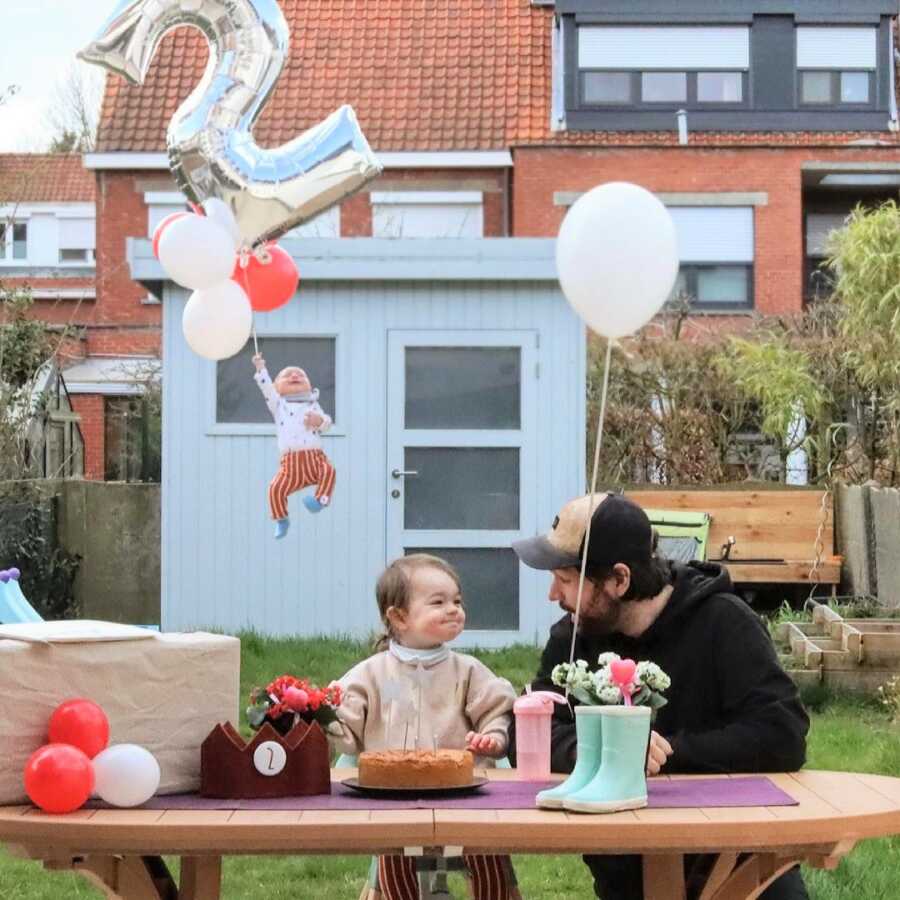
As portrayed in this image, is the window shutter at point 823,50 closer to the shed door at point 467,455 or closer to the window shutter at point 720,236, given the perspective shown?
the window shutter at point 720,236

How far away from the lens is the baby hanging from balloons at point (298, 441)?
347 inches

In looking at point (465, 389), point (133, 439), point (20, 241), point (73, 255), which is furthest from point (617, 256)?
point (20, 241)

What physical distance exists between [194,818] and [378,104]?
21104 mm

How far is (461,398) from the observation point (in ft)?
35.7

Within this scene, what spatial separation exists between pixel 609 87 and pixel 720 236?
95.0 inches

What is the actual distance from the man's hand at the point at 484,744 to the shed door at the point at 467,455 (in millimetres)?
6802

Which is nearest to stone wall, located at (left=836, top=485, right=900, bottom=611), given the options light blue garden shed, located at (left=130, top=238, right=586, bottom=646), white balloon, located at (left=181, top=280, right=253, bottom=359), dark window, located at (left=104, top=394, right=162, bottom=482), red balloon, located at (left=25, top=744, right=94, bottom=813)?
light blue garden shed, located at (left=130, top=238, right=586, bottom=646)

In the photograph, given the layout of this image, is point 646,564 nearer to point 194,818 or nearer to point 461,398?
point 194,818

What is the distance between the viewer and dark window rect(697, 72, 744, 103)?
22.9m

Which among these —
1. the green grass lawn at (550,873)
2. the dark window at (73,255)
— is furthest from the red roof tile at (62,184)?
the green grass lawn at (550,873)

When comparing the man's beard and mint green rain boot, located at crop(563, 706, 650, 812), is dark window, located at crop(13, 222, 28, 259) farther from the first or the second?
mint green rain boot, located at crop(563, 706, 650, 812)

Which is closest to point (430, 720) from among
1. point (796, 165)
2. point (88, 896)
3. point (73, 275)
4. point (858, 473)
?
point (88, 896)

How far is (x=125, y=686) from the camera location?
3.31 meters

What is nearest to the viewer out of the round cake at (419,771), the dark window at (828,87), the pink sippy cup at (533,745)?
the round cake at (419,771)
